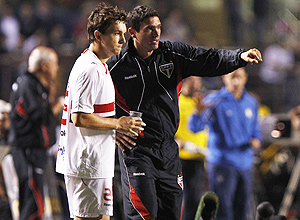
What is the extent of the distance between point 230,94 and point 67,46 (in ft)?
17.1

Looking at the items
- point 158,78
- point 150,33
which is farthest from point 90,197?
point 150,33

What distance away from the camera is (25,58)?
33.1ft

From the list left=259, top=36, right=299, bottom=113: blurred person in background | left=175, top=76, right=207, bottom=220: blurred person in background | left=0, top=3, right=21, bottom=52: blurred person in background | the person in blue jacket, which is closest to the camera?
the person in blue jacket

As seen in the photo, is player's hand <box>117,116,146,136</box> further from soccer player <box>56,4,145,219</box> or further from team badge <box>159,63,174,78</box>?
team badge <box>159,63,174,78</box>

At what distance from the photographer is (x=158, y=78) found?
171 inches

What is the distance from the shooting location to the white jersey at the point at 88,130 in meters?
3.71

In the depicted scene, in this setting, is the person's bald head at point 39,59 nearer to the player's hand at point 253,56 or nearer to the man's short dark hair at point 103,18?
the man's short dark hair at point 103,18

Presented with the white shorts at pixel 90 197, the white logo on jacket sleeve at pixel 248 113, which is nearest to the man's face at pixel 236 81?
the white logo on jacket sleeve at pixel 248 113

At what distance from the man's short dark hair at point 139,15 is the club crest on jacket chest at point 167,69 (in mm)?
368

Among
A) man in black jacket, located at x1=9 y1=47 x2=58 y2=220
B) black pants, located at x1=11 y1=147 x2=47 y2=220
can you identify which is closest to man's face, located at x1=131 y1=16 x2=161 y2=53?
man in black jacket, located at x1=9 y1=47 x2=58 y2=220

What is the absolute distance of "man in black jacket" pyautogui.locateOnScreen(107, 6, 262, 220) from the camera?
4254 millimetres

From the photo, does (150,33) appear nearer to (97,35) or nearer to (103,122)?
(97,35)

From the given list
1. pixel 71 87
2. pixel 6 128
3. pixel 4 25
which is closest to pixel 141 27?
pixel 71 87

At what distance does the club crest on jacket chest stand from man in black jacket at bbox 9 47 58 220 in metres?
2.24
